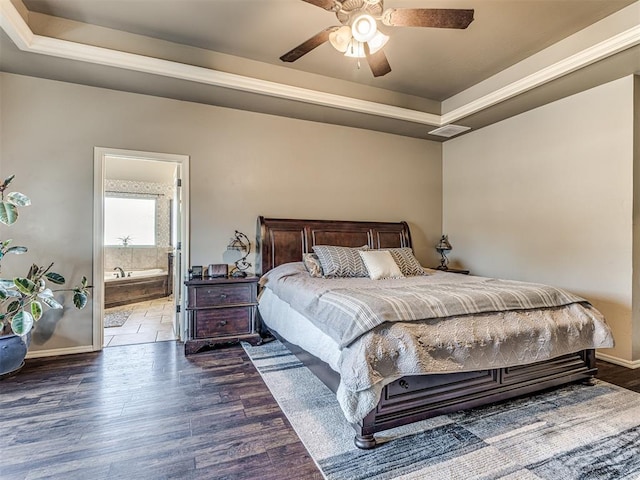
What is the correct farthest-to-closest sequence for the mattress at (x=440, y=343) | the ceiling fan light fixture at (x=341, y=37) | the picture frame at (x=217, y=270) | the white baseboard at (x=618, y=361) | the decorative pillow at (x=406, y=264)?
the decorative pillow at (x=406, y=264), the picture frame at (x=217, y=270), the white baseboard at (x=618, y=361), the ceiling fan light fixture at (x=341, y=37), the mattress at (x=440, y=343)

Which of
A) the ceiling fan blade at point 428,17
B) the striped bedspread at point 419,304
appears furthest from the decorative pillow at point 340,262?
the ceiling fan blade at point 428,17

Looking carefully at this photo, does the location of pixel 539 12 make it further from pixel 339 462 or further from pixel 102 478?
pixel 102 478

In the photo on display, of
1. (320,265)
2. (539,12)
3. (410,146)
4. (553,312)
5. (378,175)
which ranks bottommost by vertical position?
(553,312)

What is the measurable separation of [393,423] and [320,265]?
1992 mm

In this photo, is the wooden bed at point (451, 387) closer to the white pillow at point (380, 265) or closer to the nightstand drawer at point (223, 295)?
the nightstand drawer at point (223, 295)

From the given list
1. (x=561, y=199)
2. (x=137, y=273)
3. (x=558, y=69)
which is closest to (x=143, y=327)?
(x=137, y=273)

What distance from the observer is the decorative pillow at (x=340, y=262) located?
360 cm

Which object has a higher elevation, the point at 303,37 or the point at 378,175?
the point at 303,37

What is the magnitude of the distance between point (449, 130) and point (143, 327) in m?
5.10

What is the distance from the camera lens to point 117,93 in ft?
11.6

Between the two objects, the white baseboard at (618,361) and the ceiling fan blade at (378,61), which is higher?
the ceiling fan blade at (378,61)

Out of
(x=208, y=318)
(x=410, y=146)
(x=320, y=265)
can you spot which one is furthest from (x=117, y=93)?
(x=410, y=146)

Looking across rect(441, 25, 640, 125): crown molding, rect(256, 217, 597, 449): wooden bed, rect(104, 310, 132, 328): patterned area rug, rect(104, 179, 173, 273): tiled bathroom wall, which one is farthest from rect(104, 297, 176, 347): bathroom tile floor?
rect(441, 25, 640, 125): crown molding

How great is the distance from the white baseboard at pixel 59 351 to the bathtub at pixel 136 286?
2327 mm
